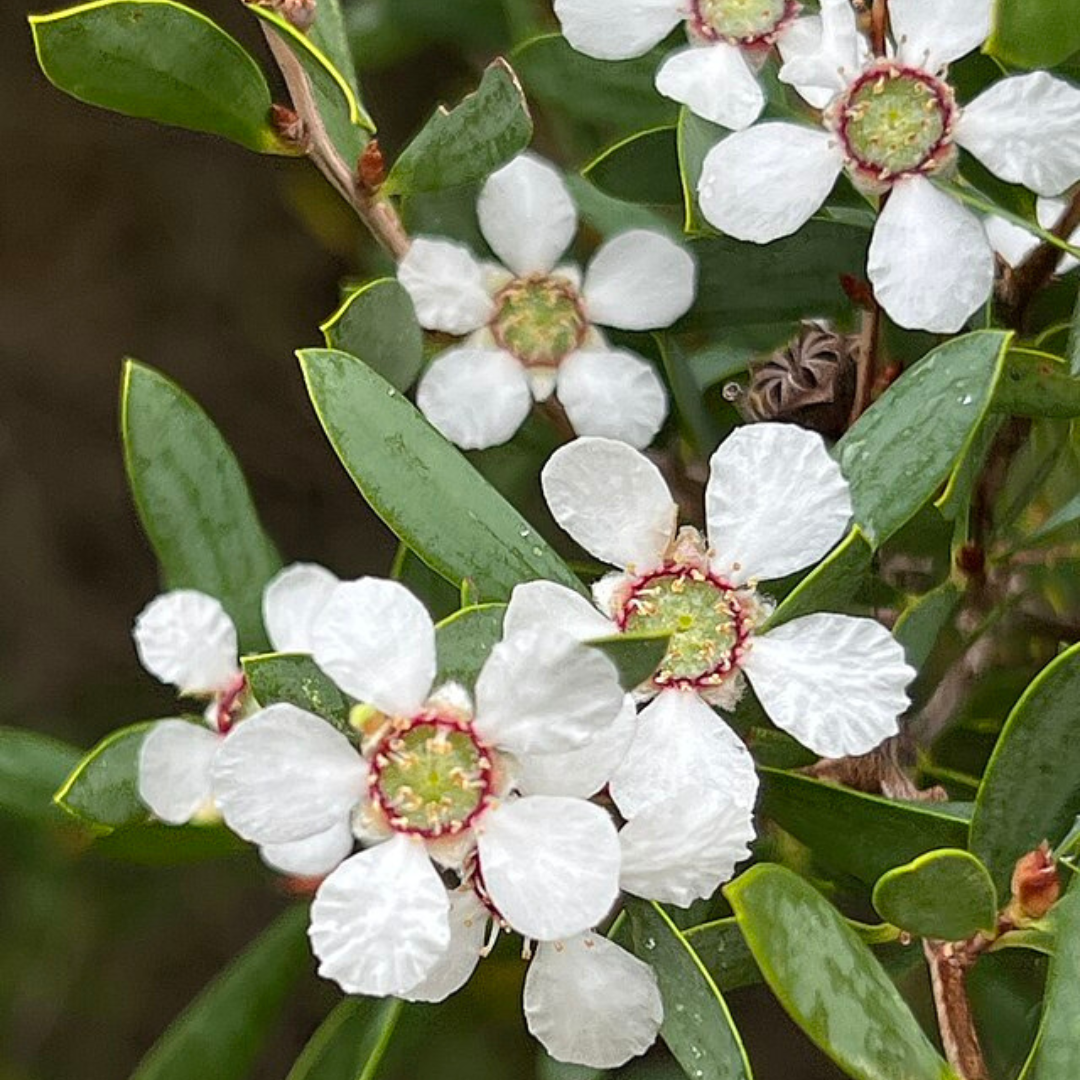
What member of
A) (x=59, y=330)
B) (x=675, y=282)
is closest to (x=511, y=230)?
(x=675, y=282)

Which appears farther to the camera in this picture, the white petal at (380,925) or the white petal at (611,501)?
the white petal at (611,501)

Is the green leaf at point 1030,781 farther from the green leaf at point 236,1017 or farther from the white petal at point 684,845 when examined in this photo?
the green leaf at point 236,1017

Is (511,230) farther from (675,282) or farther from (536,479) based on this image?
(536,479)

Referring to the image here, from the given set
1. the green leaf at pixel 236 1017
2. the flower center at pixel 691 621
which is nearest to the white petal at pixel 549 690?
the flower center at pixel 691 621

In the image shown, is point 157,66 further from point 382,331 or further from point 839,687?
point 839,687

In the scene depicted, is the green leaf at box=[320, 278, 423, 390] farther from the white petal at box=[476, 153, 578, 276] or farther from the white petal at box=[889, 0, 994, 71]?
the white petal at box=[889, 0, 994, 71]

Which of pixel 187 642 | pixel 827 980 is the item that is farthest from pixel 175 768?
pixel 827 980

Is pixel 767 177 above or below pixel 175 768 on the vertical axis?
above
